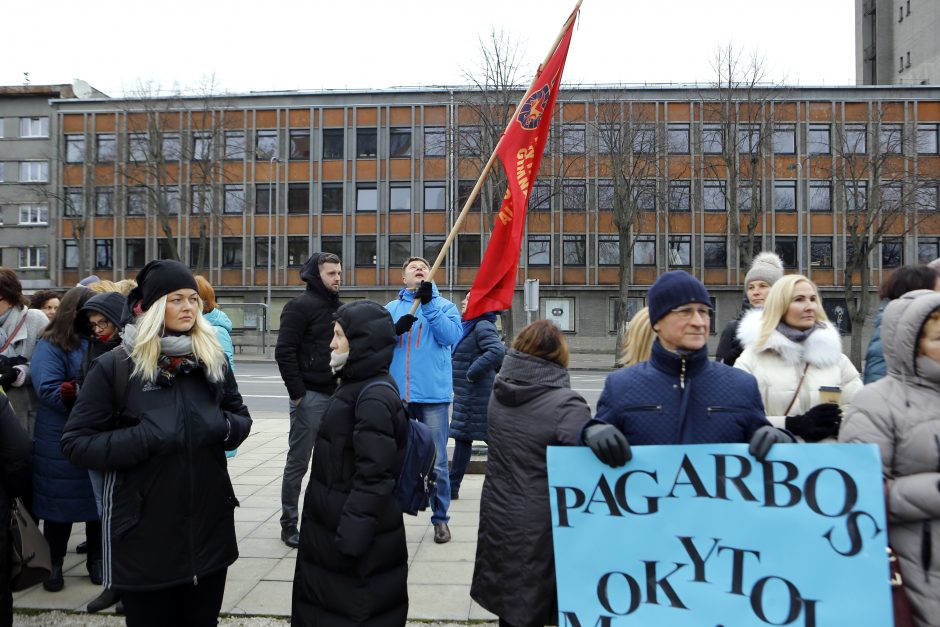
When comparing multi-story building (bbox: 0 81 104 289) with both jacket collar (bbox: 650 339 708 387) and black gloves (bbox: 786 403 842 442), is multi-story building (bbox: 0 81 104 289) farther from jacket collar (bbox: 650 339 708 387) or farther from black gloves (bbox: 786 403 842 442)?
black gloves (bbox: 786 403 842 442)

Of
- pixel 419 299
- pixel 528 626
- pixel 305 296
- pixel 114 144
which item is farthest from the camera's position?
pixel 114 144

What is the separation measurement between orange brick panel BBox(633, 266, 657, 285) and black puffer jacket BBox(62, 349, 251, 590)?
131 ft

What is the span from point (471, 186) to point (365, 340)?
37.6 m

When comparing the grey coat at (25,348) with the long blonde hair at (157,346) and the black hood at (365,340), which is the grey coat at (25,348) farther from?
the black hood at (365,340)

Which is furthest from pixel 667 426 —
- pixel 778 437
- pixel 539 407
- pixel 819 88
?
pixel 819 88

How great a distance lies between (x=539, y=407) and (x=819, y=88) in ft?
148

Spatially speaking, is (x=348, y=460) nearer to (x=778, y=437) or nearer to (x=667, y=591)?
(x=667, y=591)

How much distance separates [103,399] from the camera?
3.12 m

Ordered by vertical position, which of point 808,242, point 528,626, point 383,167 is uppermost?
point 383,167

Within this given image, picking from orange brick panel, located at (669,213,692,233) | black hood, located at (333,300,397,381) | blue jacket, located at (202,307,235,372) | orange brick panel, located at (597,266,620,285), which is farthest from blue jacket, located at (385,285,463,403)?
orange brick panel, located at (669,213,692,233)

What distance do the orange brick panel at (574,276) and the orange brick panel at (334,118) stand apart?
57.0 feet

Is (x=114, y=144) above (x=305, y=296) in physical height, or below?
above

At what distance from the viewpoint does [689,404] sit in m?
2.79

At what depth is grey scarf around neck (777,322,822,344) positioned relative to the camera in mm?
3760
